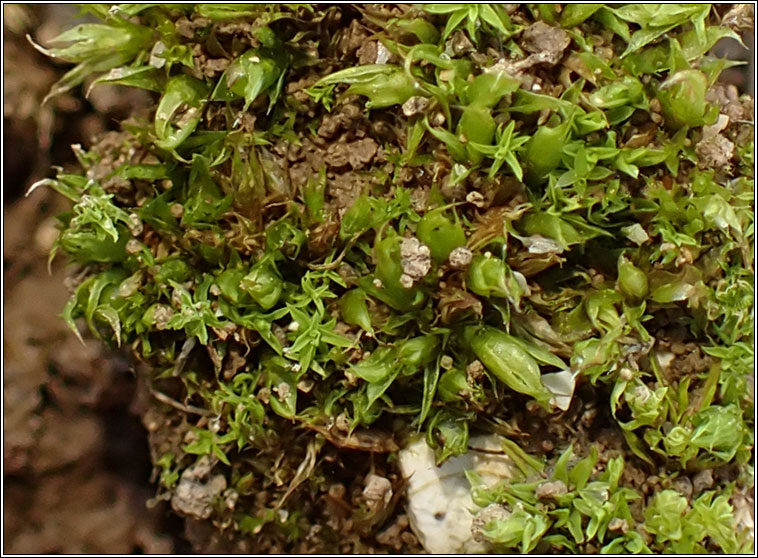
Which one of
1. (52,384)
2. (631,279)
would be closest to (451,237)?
(631,279)

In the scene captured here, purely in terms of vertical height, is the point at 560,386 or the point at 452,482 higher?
the point at 560,386

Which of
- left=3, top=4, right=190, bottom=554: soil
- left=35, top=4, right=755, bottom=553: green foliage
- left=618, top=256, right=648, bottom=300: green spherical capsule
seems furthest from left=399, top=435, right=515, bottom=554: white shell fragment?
left=3, top=4, right=190, bottom=554: soil

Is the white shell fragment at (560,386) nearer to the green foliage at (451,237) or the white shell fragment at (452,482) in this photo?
the green foliage at (451,237)

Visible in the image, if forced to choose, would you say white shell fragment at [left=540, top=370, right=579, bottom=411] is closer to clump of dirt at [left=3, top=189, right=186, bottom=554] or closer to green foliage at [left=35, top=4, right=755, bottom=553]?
green foliage at [left=35, top=4, right=755, bottom=553]

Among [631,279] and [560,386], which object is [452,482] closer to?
[560,386]

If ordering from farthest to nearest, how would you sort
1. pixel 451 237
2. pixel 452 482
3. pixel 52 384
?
pixel 52 384
pixel 452 482
pixel 451 237

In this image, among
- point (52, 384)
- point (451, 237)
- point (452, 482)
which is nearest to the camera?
point (451, 237)
